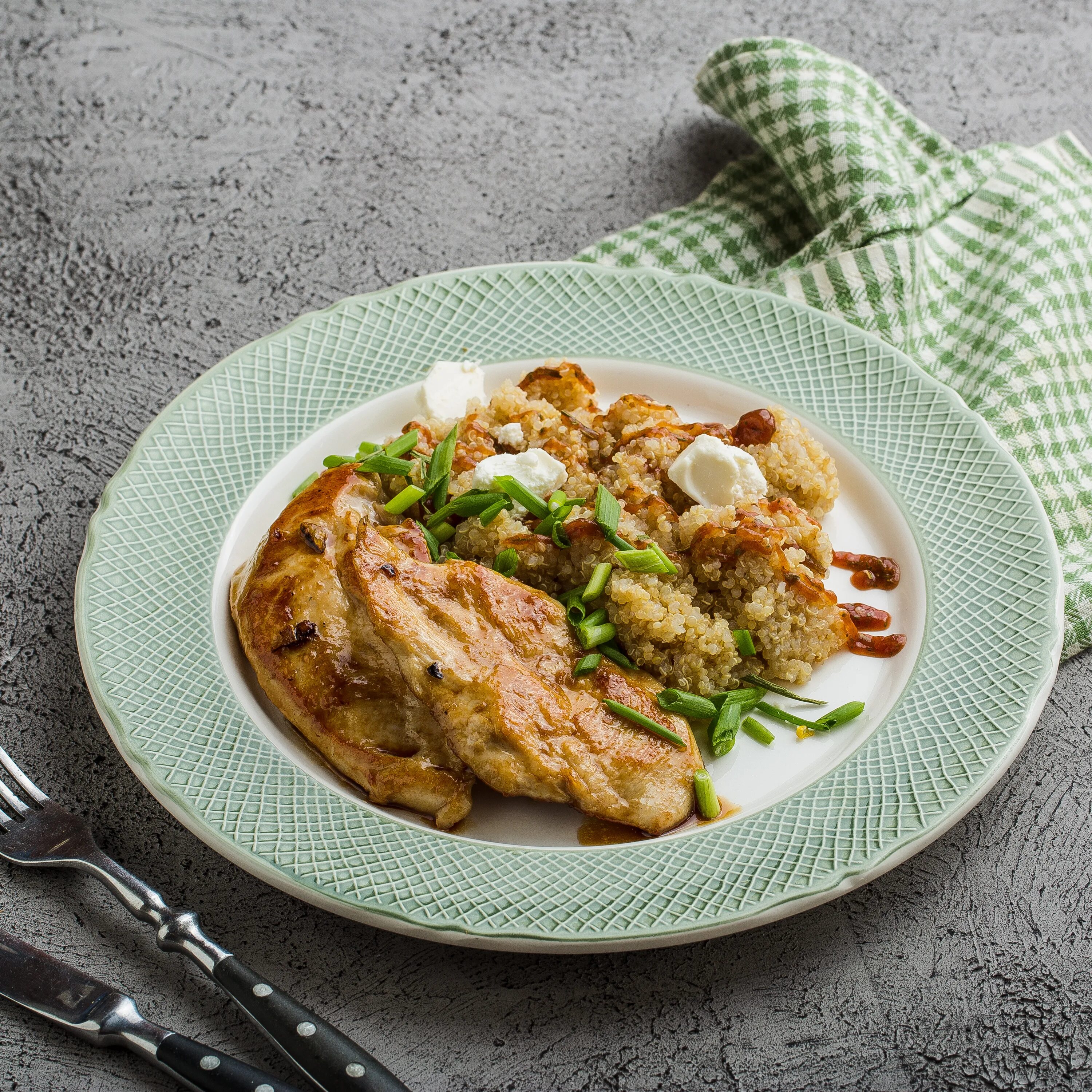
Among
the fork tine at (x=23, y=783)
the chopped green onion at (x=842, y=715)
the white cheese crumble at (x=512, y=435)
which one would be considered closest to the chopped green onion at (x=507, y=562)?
the white cheese crumble at (x=512, y=435)

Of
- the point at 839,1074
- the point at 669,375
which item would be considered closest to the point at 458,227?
the point at 669,375

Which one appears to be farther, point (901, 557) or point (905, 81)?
point (905, 81)

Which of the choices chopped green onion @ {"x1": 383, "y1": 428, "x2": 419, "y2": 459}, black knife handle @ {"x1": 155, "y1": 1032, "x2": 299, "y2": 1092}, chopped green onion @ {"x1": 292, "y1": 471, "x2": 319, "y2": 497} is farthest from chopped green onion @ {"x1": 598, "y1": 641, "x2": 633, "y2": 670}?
black knife handle @ {"x1": 155, "y1": 1032, "x2": 299, "y2": 1092}

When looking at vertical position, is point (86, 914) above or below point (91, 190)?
below

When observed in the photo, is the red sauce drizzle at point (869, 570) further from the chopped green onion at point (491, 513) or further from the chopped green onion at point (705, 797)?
the chopped green onion at point (491, 513)

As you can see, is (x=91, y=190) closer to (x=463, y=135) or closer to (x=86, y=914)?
(x=463, y=135)

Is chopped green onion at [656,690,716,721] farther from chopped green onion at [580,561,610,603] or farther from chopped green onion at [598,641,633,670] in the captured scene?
chopped green onion at [580,561,610,603]

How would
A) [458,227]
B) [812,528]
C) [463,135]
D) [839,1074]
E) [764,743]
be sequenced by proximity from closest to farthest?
1. [839,1074]
2. [764,743]
3. [812,528]
4. [458,227]
5. [463,135]
